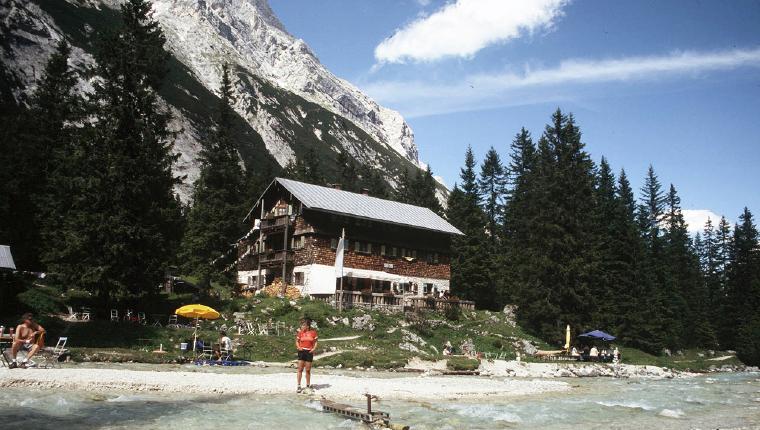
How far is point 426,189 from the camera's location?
8681cm

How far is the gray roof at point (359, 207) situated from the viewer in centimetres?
4722

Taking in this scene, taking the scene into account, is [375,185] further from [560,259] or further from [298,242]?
[560,259]

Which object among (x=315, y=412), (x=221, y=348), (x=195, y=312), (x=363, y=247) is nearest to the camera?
(x=315, y=412)

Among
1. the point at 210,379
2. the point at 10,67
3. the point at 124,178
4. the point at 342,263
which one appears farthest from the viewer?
the point at 10,67

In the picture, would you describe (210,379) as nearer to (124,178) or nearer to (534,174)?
(124,178)

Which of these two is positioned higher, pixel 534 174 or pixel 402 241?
pixel 534 174

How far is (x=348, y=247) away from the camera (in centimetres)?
4769

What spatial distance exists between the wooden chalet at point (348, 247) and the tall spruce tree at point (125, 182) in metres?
14.1

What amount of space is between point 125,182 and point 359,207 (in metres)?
23.2

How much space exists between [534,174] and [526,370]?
1872 inches

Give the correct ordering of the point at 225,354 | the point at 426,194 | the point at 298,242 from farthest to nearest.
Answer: the point at 426,194 → the point at 298,242 → the point at 225,354

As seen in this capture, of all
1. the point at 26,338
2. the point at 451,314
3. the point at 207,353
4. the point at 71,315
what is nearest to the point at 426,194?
the point at 451,314

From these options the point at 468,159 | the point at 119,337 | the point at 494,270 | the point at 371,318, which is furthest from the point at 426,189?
the point at 119,337

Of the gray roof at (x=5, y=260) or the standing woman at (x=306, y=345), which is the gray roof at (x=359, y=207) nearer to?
Result: the gray roof at (x=5, y=260)
